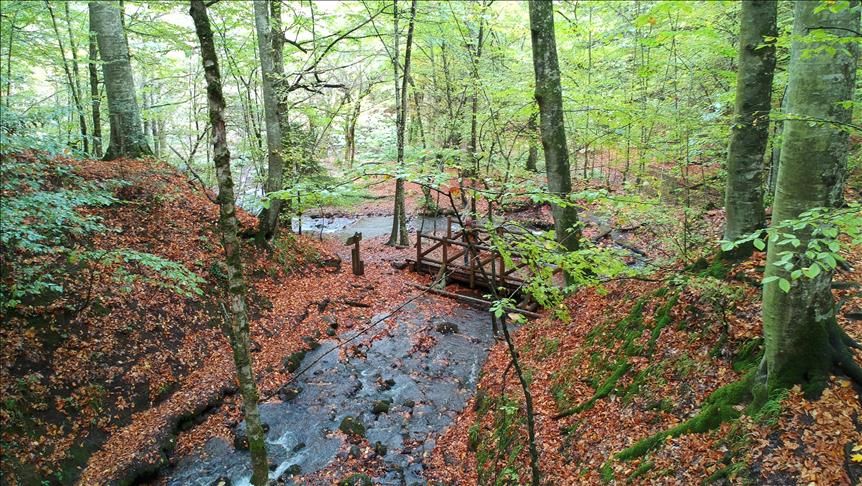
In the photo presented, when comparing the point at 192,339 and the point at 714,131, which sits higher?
the point at 714,131

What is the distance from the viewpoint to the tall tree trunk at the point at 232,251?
4.85 metres

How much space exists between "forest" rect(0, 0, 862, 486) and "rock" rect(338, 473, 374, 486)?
3 cm

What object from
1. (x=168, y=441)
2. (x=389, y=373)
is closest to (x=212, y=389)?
(x=168, y=441)

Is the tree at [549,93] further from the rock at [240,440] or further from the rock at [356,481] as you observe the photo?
the rock at [240,440]

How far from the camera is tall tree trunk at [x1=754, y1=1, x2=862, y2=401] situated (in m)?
2.82

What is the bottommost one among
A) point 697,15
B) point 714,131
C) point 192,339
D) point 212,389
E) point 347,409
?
point 347,409

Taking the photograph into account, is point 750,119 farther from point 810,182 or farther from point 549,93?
point 549,93

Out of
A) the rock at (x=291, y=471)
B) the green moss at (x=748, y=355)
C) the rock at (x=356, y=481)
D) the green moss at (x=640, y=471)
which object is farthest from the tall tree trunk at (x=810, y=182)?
the rock at (x=291, y=471)

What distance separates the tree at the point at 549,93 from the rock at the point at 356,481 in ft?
15.8

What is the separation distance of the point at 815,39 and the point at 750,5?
8.47 ft

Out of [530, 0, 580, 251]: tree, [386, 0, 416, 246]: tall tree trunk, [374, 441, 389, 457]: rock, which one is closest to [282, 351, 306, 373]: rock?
[374, 441, 389, 457]: rock

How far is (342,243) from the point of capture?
730 inches

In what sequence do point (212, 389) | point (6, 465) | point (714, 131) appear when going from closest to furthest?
point (6, 465) → point (714, 131) → point (212, 389)

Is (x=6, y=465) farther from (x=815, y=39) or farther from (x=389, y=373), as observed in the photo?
(x=815, y=39)
